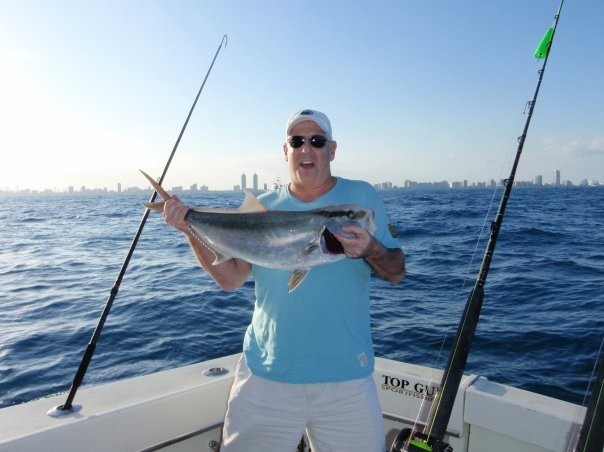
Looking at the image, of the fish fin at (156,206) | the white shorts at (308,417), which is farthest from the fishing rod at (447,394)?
the fish fin at (156,206)

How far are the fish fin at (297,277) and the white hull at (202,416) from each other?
1519 millimetres

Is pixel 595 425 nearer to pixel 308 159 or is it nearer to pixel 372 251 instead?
pixel 372 251

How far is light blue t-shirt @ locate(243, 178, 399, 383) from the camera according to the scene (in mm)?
3354

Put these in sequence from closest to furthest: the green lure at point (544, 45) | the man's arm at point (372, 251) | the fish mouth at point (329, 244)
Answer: the man's arm at point (372, 251) < the fish mouth at point (329, 244) < the green lure at point (544, 45)

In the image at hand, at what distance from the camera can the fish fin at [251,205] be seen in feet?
12.2

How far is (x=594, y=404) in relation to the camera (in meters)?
2.91

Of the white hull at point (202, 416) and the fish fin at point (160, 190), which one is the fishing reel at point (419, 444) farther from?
the fish fin at point (160, 190)

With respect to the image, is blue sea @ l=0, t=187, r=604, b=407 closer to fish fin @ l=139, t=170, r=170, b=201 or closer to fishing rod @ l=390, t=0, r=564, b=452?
fishing rod @ l=390, t=0, r=564, b=452

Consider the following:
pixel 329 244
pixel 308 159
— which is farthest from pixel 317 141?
pixel 329 244

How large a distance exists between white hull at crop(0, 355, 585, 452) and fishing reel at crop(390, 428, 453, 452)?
811 millimetres

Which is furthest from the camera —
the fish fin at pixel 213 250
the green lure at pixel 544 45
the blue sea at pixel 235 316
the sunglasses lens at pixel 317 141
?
the blue sea at pixel 235 316

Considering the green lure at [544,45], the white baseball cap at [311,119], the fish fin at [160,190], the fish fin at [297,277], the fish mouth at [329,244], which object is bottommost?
the fish fin at [297,277]

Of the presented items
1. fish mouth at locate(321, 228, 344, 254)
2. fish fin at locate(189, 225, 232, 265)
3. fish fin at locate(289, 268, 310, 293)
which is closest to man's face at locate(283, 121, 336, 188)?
fish mouth at locate(321, 228, 344, 254)

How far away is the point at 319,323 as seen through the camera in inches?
134
